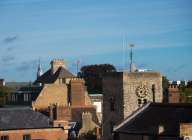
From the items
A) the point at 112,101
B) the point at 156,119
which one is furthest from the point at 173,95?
the point at 156,119

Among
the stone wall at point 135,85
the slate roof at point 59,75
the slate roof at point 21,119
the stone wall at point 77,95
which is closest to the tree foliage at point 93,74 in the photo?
the slate roof at point 59,75

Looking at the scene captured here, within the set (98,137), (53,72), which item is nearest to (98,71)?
(53,72)

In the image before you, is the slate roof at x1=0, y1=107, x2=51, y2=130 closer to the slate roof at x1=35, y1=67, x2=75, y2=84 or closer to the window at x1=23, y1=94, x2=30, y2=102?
the window at x1=23, y1=94, x2=30, y2=102

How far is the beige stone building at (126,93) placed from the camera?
55.5m

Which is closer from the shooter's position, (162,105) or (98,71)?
(162,105)

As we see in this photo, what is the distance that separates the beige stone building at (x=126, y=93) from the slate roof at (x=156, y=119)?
3.96m

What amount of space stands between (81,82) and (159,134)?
36618mm

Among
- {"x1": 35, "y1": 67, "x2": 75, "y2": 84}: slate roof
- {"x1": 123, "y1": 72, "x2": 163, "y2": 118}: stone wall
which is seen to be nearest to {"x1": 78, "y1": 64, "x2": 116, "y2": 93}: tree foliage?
{"x1": 35, "y1": 67, "x2": 75, "y2": 84}: slate roof

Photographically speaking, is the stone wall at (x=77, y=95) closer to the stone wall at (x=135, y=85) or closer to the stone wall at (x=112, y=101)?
the stone wall at (x=112, y=101)

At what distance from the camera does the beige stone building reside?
182ft

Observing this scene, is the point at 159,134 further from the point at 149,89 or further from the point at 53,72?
the point at 53,72

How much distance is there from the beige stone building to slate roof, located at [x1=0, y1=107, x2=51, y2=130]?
21.7 feet

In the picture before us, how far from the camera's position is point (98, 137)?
6222cm

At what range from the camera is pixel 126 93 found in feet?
182
